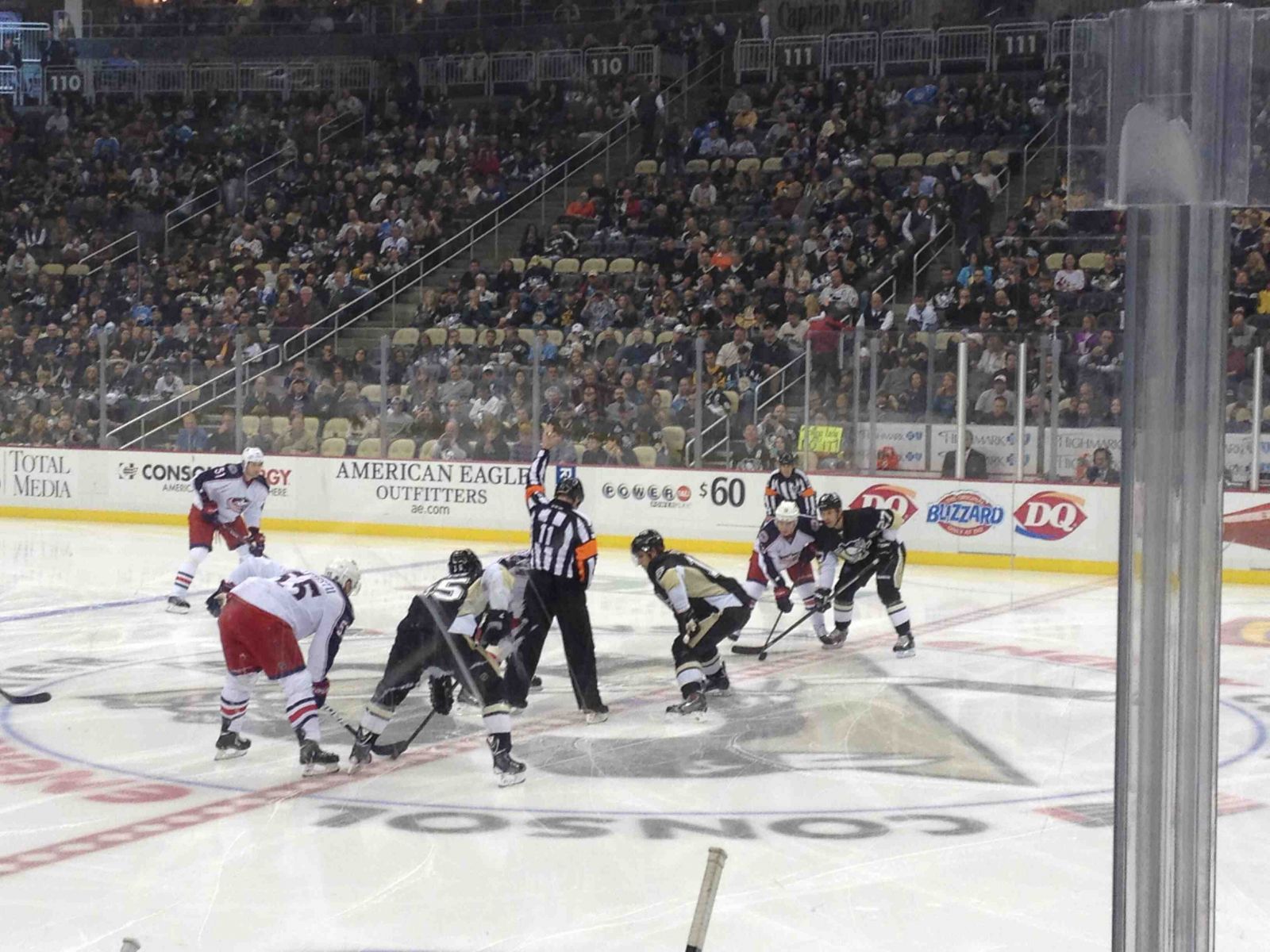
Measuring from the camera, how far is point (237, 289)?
2119 centimetres

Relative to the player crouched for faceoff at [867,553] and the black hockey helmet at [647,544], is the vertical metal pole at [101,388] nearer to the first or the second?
the player crouched for faceoff at [867,553]

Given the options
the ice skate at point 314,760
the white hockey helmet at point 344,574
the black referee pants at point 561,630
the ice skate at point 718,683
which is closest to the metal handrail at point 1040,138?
the ice skate at point 718,683

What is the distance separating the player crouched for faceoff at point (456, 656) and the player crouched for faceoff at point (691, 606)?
82 cm

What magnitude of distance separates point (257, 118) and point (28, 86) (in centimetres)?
461

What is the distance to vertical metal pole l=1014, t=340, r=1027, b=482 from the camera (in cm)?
1386

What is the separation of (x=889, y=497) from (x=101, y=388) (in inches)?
352

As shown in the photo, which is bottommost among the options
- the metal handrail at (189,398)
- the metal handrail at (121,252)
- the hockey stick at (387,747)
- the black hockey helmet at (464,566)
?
the hockey stick at (387,747)

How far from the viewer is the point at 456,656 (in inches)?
273

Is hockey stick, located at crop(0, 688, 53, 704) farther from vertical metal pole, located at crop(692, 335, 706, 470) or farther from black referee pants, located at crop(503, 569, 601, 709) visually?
vertical metal pole, located at crop(692, 335, 706, 470)

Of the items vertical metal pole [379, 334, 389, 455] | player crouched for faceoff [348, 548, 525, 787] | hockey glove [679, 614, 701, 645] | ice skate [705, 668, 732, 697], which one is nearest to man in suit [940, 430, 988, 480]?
vertical metal pole [379, 334, 389, 455]

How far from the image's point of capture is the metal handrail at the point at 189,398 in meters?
17.2

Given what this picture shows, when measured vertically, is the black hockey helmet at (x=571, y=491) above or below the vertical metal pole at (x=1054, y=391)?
Result: below

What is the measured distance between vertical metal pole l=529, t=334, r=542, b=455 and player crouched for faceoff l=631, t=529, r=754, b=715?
7.69 m

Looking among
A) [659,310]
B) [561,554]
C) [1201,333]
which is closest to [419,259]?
[659,310]
